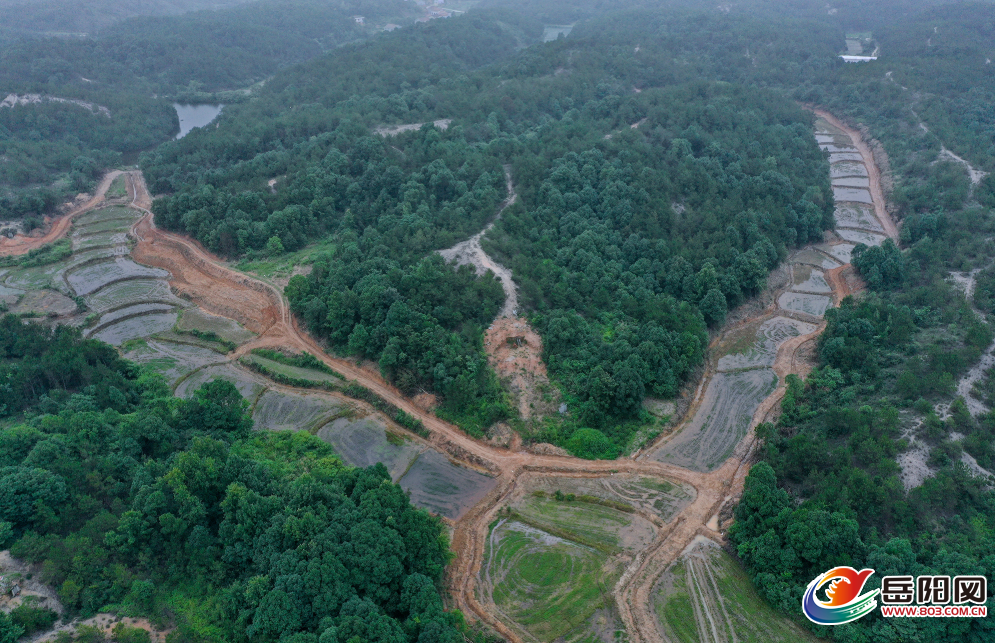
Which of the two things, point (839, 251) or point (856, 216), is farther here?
point (856, 216)

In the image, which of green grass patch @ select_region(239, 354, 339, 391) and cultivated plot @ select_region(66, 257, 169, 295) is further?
cultivated plot @ select_region(66, 257, 169, 295)

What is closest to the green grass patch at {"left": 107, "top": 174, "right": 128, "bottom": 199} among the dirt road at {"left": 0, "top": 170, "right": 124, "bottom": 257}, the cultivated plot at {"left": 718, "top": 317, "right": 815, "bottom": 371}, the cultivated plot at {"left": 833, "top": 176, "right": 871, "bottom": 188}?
the dirt road at {"left": 0, "top": 170, "right": 124, "bottom": 257}

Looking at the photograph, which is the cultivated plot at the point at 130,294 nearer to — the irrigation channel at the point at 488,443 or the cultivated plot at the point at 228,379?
the irrigation channel at the point at 488,443

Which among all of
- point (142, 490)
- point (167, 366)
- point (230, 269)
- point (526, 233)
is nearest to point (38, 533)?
point (142, 490)

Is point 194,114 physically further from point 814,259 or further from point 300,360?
point 814,259

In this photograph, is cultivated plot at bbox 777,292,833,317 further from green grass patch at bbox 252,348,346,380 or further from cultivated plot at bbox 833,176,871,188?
green grass patch at bbox 252,348,346,380

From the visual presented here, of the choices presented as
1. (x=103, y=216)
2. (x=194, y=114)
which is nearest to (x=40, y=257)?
(x=103, y=216)
